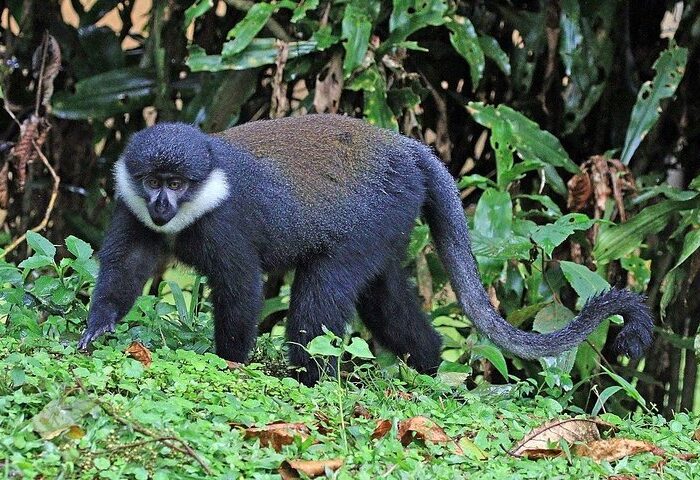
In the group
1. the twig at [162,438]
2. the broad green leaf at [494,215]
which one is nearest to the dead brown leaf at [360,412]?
the twig at [162,438]

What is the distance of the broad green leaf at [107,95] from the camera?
6.82 m

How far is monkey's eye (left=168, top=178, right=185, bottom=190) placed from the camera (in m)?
4.71

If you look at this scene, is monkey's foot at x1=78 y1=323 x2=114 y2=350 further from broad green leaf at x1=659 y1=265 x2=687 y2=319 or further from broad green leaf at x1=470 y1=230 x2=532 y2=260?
broad green leaf at x1=659 y1=265 x2=687 y2=319

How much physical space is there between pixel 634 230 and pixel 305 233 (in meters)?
2.16

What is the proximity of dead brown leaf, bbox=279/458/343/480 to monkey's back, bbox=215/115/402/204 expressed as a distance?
1.94 meters

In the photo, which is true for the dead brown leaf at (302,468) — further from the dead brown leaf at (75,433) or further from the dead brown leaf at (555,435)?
the dead brown leaf at (555,435)

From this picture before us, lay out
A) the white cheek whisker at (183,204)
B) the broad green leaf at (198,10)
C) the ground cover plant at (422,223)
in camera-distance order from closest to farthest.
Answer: the ground cover plant at (422,223), the white cheek whisker at (183,204), the broad green leaf at (198,10)

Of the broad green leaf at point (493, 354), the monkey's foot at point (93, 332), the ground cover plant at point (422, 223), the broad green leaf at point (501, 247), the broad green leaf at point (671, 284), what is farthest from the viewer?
the broad green leaf at point (671, 284)

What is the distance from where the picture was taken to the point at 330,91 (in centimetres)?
642

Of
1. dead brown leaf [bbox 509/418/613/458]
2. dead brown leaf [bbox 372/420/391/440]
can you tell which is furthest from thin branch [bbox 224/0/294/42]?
dead brown leaf [bbox 372/420/391/440]

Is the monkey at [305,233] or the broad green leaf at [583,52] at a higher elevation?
the broad green leaf at [583,52]

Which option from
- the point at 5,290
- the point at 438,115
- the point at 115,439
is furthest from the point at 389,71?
the point at 115,439

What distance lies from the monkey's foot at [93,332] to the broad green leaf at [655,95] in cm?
332

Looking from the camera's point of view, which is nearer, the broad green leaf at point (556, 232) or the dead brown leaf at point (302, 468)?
the dead brown leaf at point (302, 468)
